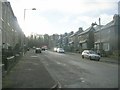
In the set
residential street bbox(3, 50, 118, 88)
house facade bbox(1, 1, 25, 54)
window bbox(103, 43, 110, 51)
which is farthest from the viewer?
window bbox(103, 43, 110, 51)

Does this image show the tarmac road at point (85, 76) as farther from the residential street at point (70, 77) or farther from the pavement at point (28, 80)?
the pavement at point (28, 80)

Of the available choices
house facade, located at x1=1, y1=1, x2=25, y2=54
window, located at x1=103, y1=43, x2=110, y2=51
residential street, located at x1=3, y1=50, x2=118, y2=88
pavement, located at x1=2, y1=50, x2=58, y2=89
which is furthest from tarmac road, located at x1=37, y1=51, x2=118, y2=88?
window, located at x1=103, y1=43, x2=110, y2=51

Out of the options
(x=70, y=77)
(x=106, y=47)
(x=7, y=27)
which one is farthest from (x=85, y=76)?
(x=106, y=47)

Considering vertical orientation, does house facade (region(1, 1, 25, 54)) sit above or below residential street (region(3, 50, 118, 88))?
above

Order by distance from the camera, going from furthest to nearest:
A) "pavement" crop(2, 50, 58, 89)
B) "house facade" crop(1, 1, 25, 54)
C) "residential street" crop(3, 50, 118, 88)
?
"house facade" crop(1, 1, 25, 54) < "residential street" crop(3, 50, 118, 88) < "pavement" crop(2, 50, 58, 89)

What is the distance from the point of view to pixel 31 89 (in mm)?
11938

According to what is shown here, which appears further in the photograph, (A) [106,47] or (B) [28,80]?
(A) [106,47]

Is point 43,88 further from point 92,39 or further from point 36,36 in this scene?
point 36,36

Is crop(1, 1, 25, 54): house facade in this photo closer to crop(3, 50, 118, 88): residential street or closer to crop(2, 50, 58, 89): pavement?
crop(3, 50, 118, 88): residential street

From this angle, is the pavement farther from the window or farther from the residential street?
the window

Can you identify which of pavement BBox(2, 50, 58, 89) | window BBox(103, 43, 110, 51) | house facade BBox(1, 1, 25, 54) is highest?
house facade BBox(1, 1, 25, 54)

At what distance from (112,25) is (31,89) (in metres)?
54.0

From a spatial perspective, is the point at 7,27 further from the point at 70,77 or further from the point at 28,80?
the point at 28,80

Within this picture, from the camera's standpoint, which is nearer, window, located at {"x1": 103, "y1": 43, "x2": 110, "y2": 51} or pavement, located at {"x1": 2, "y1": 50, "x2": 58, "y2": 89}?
pavement, located at {"x1": 2, "y1": 50, "x2": 58, "y2": 89}
